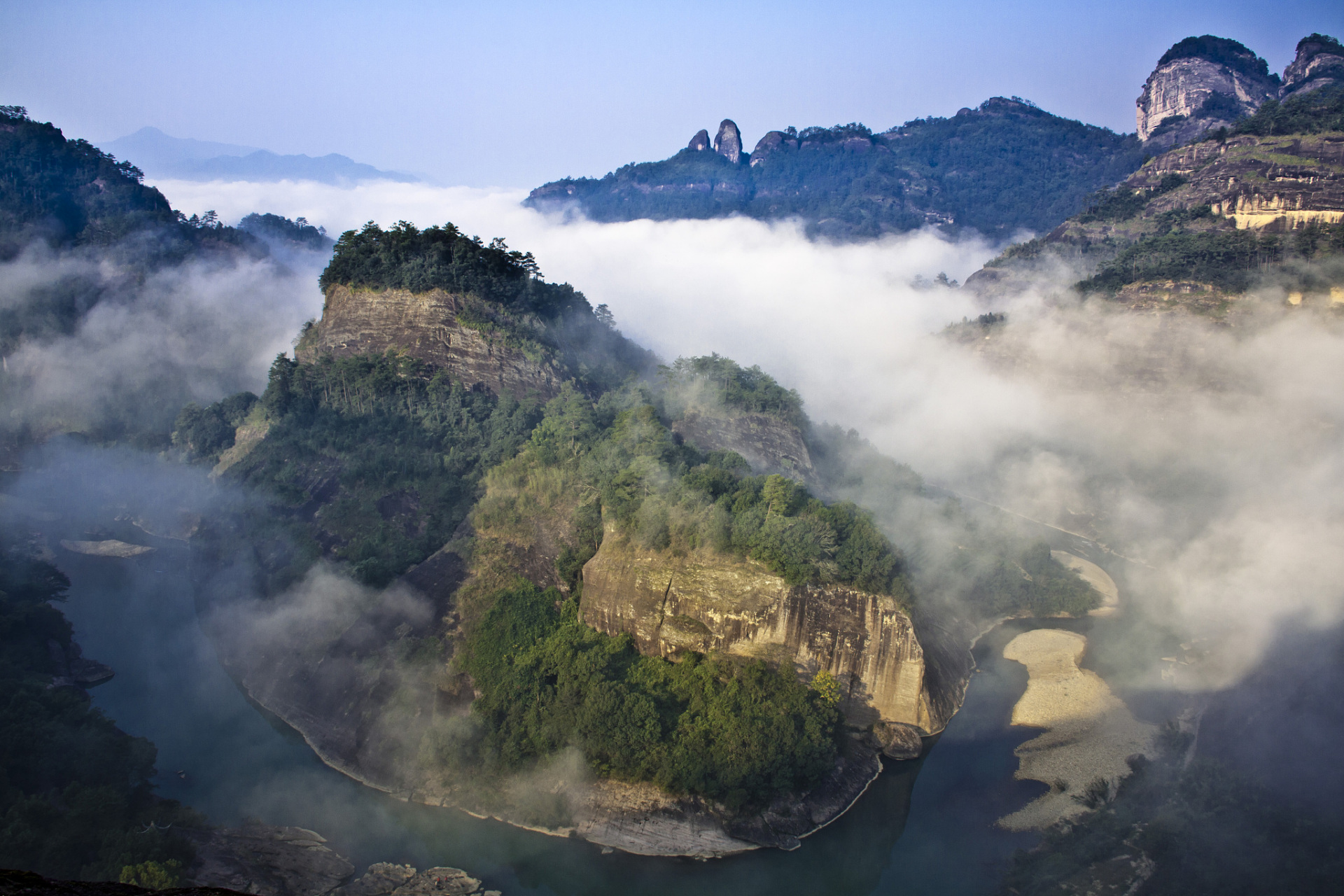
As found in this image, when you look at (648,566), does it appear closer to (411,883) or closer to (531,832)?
(531,832)

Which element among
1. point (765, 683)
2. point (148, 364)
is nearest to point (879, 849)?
point (765, 683)

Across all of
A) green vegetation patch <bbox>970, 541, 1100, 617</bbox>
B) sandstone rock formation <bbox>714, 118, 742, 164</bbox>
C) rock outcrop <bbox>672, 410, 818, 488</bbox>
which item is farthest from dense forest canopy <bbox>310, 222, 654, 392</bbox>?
sandstone rock formation <bbox>714, 118, 742, 164</bbox>

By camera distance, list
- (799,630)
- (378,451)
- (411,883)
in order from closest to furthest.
Answer: (411,883)
(799,630)
(378,451)

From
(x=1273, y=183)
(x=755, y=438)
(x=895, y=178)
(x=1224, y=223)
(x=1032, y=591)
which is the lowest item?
(x=1032, y=591)

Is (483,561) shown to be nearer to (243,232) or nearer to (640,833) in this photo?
(640,833)

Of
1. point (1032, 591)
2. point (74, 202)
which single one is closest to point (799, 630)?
point (1032, 591)

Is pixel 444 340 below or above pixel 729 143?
below

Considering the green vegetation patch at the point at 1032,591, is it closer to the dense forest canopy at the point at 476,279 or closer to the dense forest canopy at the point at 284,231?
the dense forest canopy at the point at 476,279
